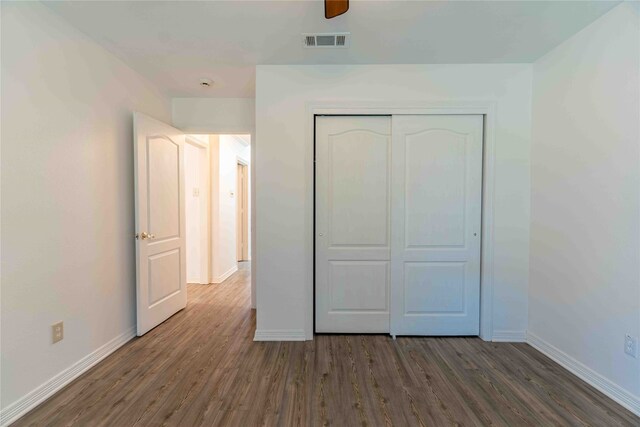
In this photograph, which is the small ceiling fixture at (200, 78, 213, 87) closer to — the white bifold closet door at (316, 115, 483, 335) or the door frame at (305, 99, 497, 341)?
the door frame at (305, 99, 497, 341)

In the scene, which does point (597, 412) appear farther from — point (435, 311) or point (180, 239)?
point (180, 239)

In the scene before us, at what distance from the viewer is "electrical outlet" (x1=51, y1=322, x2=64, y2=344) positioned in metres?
1.86

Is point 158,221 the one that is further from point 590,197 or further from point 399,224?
point 590,197

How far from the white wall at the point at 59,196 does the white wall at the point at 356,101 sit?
4.00 feet

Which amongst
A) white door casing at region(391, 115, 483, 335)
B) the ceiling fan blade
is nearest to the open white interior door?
the ceiling fan blade

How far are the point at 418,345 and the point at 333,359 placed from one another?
2.63ft

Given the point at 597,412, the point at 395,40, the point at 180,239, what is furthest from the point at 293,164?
the point at 597,412

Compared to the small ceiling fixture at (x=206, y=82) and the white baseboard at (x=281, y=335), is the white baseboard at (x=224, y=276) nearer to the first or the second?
the white baseboard at (x=281, y=335)

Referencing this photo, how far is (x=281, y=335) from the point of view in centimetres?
257

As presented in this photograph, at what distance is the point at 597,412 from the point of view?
1.69 metres

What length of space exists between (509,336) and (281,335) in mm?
2085

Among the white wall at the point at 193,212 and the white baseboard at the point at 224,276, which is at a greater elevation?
the white wall at the point at 193,212

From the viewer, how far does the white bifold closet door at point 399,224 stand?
2.59m

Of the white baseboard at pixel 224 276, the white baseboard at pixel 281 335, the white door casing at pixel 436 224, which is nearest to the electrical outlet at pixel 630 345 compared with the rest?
the white door casing at pixel 436 224
